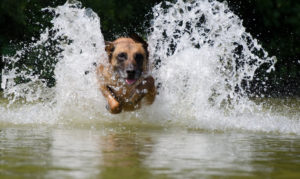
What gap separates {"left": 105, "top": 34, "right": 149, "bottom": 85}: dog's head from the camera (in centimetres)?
Answer: 720

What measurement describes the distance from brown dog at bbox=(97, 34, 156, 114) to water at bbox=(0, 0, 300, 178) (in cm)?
23

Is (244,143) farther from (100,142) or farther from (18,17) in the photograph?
(18,17)

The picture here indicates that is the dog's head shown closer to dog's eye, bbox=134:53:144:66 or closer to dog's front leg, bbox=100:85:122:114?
dog's eye, bbox=134:53:144:66

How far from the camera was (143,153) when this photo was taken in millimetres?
4133

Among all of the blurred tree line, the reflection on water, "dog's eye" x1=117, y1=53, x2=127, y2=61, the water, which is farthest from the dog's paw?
the blurred tree line

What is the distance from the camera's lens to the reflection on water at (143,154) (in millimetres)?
3314

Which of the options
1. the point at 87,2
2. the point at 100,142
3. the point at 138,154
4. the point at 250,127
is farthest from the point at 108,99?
the point at 87,2

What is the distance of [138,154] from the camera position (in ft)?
13.4

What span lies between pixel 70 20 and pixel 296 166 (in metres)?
5.92

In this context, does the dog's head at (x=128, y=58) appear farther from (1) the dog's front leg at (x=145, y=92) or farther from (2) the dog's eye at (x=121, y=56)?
(1) the dog's front leg at (x=145, y=92)

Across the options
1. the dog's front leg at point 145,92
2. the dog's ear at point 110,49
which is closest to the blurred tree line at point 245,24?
the dog's ear at point 110,49

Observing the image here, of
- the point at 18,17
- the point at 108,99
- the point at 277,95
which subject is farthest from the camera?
the point at 18,17

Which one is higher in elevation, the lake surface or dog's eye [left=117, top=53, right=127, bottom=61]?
dog's eye [left=117, top=53, right=127, bottom=61]

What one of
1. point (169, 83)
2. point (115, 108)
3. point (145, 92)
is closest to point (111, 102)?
point (115, 108)
